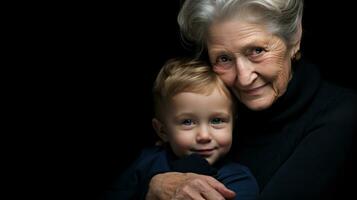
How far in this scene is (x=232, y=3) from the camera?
3504mm

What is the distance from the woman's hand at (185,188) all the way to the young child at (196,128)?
0.23ft

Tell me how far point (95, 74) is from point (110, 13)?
13.7 inches

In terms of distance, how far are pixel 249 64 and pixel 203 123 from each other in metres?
0.34

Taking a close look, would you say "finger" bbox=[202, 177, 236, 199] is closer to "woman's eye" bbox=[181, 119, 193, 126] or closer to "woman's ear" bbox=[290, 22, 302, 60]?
"woman's eye" bbox=[181, 119, 193, 126]

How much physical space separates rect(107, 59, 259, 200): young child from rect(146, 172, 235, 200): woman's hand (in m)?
0.07

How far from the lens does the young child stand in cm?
352

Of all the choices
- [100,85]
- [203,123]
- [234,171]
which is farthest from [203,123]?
[100,85]

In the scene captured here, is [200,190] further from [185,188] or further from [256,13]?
[256,13]

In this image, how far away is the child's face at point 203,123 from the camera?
11.6 feet

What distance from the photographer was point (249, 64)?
3.55 meters

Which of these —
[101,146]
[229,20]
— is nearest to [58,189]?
[101,146]

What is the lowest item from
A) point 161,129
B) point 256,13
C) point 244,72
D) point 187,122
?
point 161,129

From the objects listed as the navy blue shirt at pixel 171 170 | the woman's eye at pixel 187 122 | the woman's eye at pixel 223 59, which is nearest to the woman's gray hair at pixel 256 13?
the woman's eye at pixel 223 59

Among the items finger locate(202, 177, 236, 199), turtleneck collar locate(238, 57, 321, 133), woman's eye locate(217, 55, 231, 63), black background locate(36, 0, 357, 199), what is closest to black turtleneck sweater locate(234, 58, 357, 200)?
turtleneck collar locate(238, 57, 321, 133)
